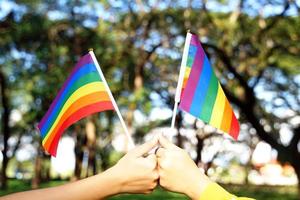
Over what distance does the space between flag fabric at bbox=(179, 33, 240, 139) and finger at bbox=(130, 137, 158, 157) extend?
485mm

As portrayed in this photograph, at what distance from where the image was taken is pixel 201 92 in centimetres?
277

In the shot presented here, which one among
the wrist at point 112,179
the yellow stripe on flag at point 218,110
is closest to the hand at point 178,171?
the wrist at point 112,179

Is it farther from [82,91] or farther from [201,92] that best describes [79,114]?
[201,92]

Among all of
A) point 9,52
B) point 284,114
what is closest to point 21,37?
point 9,52

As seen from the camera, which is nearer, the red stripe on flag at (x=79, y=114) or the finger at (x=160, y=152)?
the finger at (x=160, y=152)

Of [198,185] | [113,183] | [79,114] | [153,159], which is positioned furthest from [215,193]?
[79,114]

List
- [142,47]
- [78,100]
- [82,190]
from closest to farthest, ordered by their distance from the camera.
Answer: [82,190]
[78,100]
[142,47]

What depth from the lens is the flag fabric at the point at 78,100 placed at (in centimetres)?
277

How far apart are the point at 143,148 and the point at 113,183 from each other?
0.18 m

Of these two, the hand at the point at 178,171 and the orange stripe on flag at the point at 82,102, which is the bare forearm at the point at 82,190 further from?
the orange stripe on flag at the point at 82,102

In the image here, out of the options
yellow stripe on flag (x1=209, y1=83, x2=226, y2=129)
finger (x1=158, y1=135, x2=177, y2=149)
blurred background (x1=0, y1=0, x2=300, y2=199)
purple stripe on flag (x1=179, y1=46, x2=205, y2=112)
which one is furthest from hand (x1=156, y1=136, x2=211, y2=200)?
blurred background (x1=0, y1=0, x2=300, y2=199)

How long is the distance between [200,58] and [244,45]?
1516 centimetres

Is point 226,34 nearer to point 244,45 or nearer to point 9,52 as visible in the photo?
point 244,45

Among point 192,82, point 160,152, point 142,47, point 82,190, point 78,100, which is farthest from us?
point 142,47
